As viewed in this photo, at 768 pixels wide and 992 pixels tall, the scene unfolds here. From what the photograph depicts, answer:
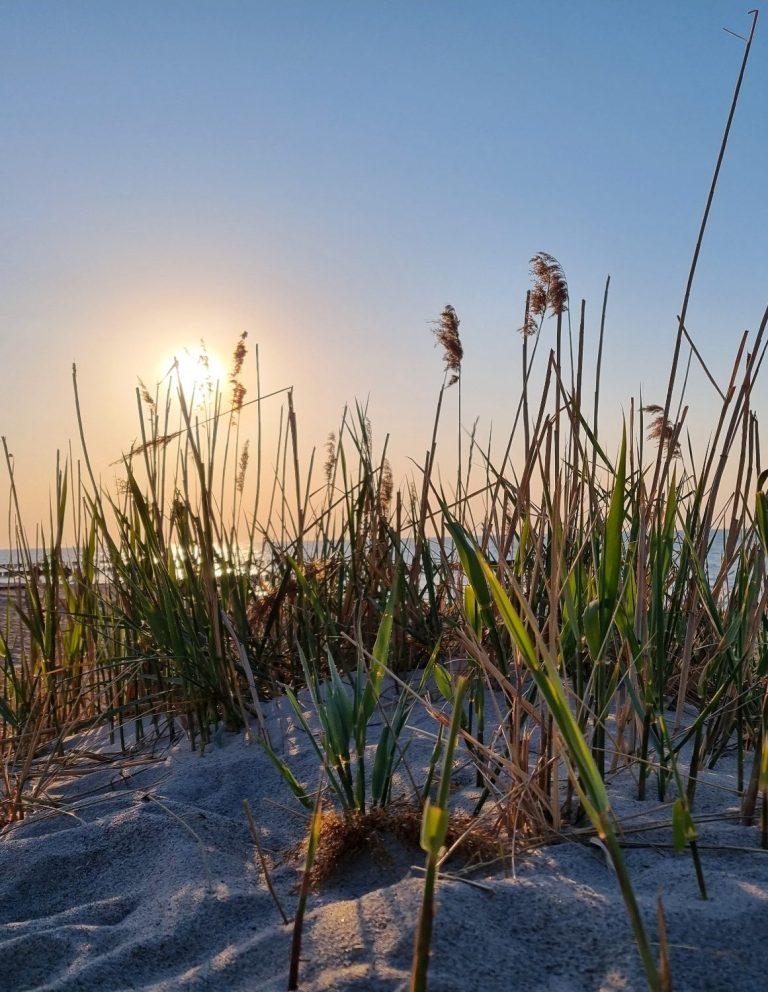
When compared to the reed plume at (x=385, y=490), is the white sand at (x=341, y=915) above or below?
below

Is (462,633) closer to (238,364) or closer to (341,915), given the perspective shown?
(341,915)

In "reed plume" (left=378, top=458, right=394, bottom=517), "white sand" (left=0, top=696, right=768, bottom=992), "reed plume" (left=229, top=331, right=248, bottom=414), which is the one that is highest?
"reed plume" (left=229, top=331, right=248, bottom=414)

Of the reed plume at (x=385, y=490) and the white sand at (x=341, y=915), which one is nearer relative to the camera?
the white sand at (x=341, y=915)

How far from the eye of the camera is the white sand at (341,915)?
90 centimetres

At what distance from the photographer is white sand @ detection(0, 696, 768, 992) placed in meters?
0.90

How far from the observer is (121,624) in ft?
7.88

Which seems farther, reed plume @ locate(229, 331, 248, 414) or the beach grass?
reed plume @ locate(229, 331, 248, 414)

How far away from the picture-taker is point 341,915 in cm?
104

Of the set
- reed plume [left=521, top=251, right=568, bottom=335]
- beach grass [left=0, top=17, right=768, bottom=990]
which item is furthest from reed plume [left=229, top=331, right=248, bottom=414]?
reed plume [left=521, top=251, right=568, bottom=335]

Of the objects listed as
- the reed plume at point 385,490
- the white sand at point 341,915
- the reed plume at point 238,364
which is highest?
the reed plume at point 238,364

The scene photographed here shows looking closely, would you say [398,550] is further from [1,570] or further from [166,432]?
[1,570]

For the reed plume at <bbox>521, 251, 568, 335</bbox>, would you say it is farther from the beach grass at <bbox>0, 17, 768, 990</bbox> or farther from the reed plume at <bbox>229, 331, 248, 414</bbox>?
the reed plume at <bbox>229, 331, 248, 414</bbox>

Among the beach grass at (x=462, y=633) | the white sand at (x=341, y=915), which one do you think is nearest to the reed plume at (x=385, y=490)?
the beach grass at (x=462, y=633)

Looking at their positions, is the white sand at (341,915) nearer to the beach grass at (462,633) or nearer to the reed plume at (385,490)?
the beach grass at (462,633)
